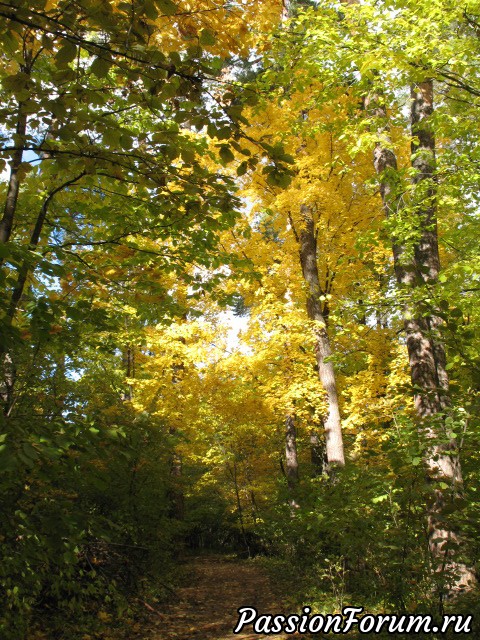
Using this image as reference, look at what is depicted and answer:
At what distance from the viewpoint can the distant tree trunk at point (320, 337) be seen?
9.28 meters

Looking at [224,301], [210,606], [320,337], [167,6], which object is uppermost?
[320,337]

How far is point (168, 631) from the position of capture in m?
5.79

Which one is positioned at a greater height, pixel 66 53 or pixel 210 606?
pixel 66 53

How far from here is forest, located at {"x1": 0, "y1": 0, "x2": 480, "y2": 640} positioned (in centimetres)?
245

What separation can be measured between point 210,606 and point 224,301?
5258 millimetres

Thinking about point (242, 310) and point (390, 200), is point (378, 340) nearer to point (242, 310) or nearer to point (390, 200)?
point (390, 200)

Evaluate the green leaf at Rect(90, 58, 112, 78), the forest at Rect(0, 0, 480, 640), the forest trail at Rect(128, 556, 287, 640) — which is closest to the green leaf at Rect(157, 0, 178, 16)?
the forest at Rect(0, 0, 480, 640)

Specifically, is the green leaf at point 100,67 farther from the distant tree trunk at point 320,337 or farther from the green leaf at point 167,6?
the distant tree trunk at point 320,337

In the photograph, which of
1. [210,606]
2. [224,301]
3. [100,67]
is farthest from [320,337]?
[100,67]

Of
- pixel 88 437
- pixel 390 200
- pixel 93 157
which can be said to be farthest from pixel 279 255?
pixel 88 437

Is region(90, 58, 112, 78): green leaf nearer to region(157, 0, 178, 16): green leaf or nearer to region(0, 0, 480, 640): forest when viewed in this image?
region(0, 0, 480, 640): forest

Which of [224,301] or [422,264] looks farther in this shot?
[422,264]

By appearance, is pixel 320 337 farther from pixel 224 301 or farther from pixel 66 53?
pixel 66 53

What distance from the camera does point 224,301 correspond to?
5.33m
